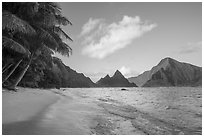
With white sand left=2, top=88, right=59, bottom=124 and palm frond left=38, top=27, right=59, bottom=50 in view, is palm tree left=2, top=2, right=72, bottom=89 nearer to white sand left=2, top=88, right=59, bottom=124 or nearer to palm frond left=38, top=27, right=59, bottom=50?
palm frond left=38, top=27, right=59, bottom=50

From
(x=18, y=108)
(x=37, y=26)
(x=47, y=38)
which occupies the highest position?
(x=37, y=26)

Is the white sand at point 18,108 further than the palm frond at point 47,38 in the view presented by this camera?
No

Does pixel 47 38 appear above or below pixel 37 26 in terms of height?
below

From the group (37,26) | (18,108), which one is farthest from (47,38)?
(18,108)

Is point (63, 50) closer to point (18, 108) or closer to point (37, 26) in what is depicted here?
point (37, 26)

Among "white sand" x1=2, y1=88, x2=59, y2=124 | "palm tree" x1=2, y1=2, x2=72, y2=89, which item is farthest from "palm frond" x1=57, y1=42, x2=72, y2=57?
"white sand" x1=2, y1=88, x2=59, y2=124

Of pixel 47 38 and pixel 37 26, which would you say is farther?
pixel 47 38

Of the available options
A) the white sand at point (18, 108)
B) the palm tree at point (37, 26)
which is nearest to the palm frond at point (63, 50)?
the palm tree at point (37, 26)

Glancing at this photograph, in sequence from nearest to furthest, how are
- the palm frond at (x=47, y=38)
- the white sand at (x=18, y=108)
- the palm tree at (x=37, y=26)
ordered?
the white sand at (x=18, y=108) < the palm tree at (x=37, y=26) < the palm frond at (x=47, y=38)

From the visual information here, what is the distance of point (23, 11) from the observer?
11.5 meters

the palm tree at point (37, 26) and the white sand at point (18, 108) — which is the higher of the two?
the palm tree at point (37, 26)

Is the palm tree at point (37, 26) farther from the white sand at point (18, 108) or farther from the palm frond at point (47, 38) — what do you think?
the white sand at point (18, 108)

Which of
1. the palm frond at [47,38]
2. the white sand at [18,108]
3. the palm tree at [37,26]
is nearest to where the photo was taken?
the white sand at [18,108]

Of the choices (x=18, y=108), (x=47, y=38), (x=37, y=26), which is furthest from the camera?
(x=47, y=38)
